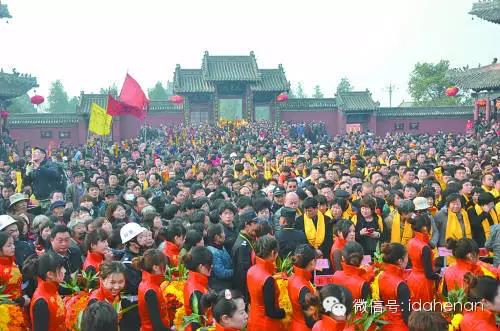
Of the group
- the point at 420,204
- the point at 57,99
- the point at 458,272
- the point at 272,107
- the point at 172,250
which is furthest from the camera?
the point at 57,99

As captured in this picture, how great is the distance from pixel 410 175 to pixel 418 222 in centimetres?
494

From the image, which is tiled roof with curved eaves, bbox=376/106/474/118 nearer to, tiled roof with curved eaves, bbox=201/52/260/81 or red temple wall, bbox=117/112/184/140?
tiled roof with curved eaves, bbox=201/52/260/81

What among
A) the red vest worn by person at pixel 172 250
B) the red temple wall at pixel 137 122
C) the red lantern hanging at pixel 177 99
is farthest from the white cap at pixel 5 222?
the red lantern hanging at pixel 177 99

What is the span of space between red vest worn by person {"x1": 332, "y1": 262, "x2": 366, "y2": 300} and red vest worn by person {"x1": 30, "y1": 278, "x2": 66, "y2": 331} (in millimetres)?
2208

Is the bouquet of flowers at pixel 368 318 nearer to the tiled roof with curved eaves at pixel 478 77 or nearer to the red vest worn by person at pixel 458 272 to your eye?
the red vest worn by person at pixel 458 272

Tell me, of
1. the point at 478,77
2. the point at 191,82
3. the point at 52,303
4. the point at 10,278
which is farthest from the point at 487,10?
the point at 52,303

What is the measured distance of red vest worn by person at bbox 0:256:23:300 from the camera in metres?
4.75

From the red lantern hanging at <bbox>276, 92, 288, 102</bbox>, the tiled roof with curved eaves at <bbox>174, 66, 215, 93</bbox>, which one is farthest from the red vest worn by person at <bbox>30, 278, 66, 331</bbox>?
the tiled roof with curved eaves at <bbox>174, 66, 215, 93</bbox>

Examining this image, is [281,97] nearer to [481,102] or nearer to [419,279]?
[481,102]

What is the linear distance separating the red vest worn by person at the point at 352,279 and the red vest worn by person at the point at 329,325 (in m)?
0.63

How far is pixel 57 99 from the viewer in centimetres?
6831

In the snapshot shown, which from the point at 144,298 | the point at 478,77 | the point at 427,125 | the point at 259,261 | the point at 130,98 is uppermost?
the point at 478,77

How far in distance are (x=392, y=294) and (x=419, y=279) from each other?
77cm

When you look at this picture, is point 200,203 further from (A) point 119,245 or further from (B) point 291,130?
(B) point 291,130
